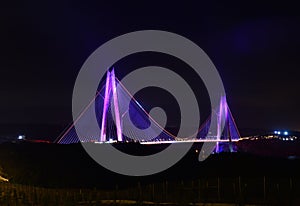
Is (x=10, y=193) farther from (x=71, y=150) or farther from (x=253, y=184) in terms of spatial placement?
(x=71, y=150)

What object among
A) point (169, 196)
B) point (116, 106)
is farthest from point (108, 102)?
point (169, 196)

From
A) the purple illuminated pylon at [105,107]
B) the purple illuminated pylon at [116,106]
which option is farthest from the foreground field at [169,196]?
the purple illuminated pylon at [116,106]

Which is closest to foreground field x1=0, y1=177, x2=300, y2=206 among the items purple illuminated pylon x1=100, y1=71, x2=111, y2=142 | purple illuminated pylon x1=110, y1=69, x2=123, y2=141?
purple illuminated pylon x1=100, y1=71, x2=111, y2=142

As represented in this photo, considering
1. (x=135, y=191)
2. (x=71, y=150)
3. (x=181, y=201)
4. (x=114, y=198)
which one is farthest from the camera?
(x=71, y=150)

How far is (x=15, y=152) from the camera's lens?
30562 millimetres

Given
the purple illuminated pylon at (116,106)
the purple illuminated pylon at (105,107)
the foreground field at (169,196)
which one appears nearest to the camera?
the foreground field at (169,196)

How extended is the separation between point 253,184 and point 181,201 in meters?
4.97

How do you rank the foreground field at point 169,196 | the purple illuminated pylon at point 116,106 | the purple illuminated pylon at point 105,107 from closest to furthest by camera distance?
1. the foreground field at point 169,196
2. the purple illuminated pylon at point 105,107
3. the purple illuminated pylon at point 116,106

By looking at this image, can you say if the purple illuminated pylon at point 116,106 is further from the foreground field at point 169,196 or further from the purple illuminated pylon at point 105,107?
the foreground field at point 169,196

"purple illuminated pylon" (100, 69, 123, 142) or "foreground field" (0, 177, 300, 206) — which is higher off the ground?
"purple illuminated pylon" (100, 69, 123, 142)

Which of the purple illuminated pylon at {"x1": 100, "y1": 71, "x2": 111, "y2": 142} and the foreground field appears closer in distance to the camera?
the foreground field

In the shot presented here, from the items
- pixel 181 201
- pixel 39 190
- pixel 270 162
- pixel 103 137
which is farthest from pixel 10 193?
pixel 270 162

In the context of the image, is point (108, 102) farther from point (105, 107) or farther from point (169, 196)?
point (169, 196)

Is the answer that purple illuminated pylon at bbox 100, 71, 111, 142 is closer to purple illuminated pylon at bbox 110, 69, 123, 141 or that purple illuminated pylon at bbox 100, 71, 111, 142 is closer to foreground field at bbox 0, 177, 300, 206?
purple illuminated pylon at bbox 110, 69, 123, 141
